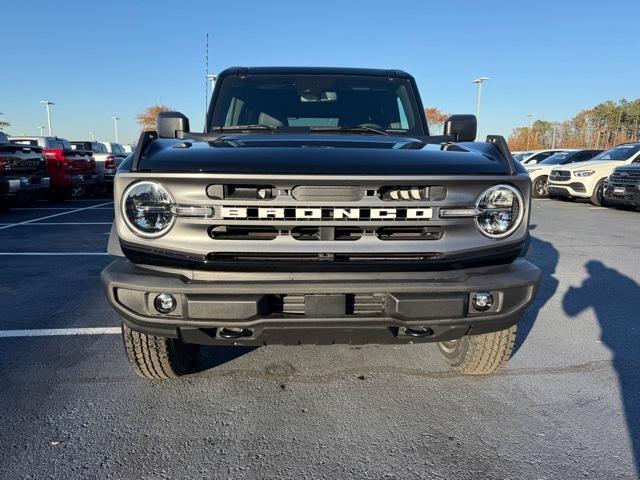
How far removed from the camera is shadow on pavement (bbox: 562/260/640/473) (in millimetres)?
2613

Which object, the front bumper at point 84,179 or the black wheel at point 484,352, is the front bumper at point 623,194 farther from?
the front bumper at point 84,179

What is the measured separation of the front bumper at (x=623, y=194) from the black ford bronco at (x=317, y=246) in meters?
11.4

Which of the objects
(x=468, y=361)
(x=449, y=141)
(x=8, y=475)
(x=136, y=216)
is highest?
(x=449, y=141)

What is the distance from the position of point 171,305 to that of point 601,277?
5.04m

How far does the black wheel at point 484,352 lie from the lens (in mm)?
2695

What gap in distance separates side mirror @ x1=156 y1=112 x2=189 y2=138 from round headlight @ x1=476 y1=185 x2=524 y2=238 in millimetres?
2064

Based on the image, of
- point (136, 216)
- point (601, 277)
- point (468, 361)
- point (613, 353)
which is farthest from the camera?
point (601, 277)

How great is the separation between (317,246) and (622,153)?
49.4ft

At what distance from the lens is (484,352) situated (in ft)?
9.05

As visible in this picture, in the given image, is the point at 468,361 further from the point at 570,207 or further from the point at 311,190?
the point at 570,207

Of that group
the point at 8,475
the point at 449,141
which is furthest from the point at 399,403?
the point at 8,475

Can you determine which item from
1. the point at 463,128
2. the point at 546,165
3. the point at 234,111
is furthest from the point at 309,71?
the point at 546,165

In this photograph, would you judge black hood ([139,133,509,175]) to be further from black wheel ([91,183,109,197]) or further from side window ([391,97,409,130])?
black wheel ([91,183,109,197])

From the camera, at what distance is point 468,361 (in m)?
2.85
